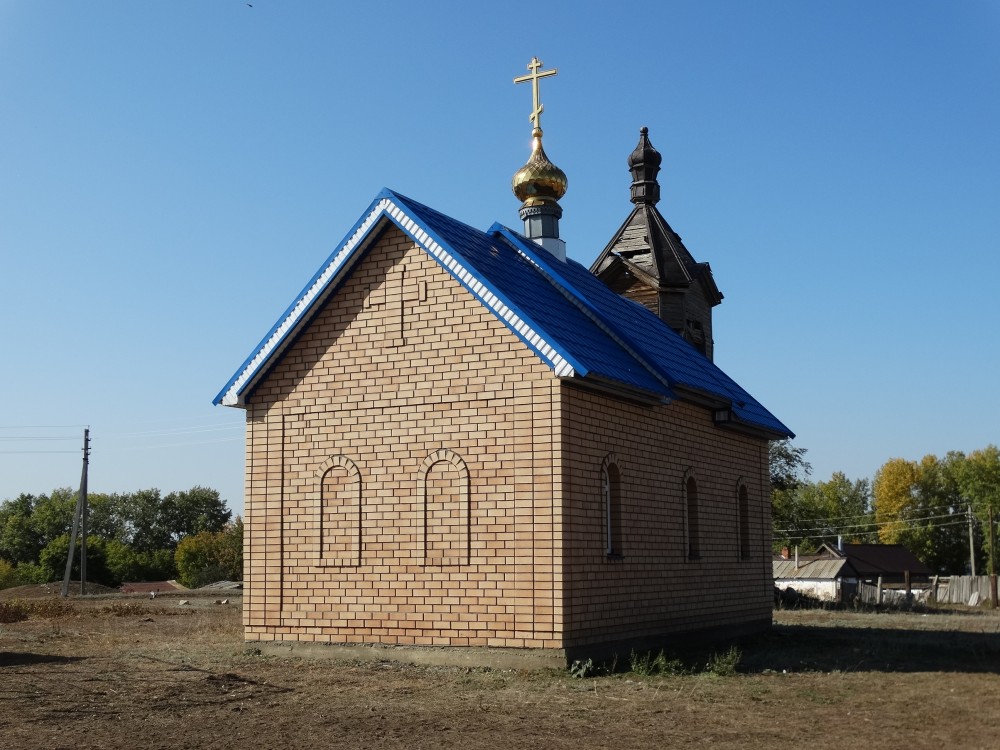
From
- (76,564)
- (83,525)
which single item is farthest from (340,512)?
(76,564)

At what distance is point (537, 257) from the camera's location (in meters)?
17.3

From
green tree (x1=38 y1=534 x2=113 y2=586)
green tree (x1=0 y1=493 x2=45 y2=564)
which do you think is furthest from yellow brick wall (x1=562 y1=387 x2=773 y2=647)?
green tree (x1=0 y1=493 x2=45 y2=564)

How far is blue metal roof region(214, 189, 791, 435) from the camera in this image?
1385cm

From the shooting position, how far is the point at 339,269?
15.0 metres

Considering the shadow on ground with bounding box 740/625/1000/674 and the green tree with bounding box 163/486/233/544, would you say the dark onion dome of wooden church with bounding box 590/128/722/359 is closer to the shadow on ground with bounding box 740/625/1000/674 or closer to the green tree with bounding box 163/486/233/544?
the shadow on ground with bounding box 740/625/1000/674

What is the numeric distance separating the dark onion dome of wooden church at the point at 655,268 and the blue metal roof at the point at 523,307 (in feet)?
19.3

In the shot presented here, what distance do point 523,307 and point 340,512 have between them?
3.61 meters

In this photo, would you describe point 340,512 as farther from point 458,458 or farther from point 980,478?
point 980,478

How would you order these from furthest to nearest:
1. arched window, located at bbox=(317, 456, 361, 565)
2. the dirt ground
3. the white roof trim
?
arched window, located at bbox=(317, 456, 361, 565) < the white roof trim < the dirt ground

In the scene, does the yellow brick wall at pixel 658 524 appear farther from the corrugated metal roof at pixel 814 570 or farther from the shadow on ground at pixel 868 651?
the corrugated metal roof at pixel 814 570

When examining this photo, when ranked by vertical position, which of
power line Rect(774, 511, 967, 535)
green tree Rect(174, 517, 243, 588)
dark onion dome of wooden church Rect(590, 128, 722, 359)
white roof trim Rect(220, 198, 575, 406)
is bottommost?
green tree Rect(174, 517, 243, 588)

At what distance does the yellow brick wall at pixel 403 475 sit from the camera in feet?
44.5

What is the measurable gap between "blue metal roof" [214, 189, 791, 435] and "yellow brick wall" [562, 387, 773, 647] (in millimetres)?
510

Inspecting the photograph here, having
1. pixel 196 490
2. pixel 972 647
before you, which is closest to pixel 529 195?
pixel 972 647
